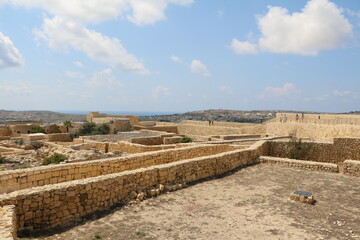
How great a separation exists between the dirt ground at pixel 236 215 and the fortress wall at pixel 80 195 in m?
0.43

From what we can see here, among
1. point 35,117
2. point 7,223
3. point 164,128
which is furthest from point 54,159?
point 35,117

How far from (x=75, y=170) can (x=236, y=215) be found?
4946 mm

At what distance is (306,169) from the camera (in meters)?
11.8

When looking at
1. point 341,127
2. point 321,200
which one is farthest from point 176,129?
point 321,200

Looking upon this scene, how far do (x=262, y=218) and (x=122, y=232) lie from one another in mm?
3115

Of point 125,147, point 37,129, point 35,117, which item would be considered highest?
point 125,147

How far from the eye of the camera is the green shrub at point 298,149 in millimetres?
16609

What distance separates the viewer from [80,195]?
21.6 ft

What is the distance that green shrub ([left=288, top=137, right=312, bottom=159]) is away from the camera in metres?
16.6

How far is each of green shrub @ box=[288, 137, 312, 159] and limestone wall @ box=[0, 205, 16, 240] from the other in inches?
580

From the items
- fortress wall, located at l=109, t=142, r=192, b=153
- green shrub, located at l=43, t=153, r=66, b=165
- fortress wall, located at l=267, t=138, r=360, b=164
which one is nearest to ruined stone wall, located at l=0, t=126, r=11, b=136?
fortress wall, located at l=109, t=142, r=192, b=153

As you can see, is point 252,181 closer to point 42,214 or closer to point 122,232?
point 122,232

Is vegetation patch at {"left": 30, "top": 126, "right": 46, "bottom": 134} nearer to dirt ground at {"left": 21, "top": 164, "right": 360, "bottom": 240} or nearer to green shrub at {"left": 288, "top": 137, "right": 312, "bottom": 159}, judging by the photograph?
green shrub at {"left": 288, "top": 137, "right": 312, "bottom": 159}

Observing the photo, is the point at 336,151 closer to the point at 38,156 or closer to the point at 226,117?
the point at 38,156
